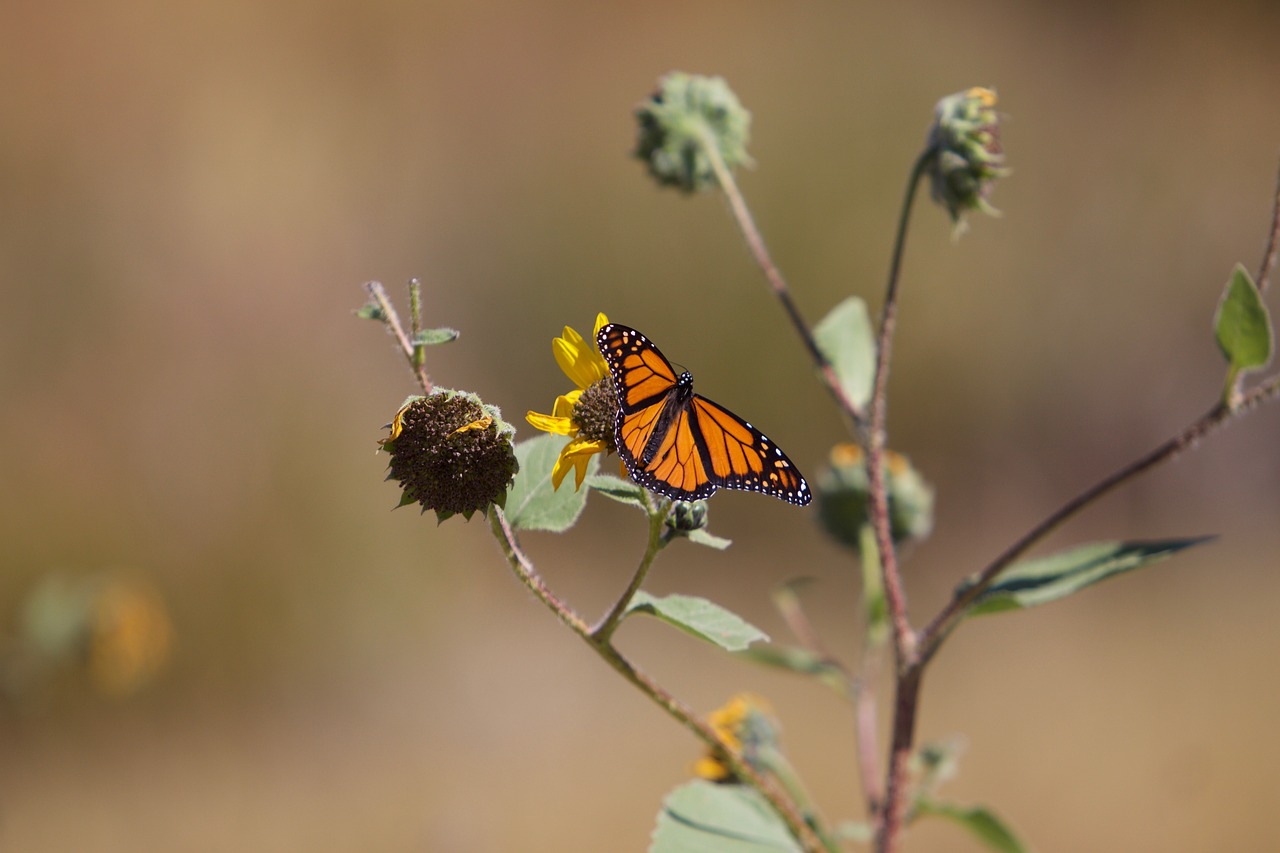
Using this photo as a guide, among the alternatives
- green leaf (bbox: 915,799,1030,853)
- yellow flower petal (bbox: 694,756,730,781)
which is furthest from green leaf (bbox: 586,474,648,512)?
yellow flower petal (bbox: 694,756,730,781)

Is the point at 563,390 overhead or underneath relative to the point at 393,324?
overhead

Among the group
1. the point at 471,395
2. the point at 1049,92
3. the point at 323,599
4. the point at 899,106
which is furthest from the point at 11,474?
the point at 1049,92

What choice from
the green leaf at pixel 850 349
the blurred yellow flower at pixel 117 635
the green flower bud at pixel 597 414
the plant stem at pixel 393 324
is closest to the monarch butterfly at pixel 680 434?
the green flower bud at pixel 597 414

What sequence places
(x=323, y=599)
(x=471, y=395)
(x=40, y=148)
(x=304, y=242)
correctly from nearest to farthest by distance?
1. (x=471, y=395)
2. (x=323, y=599)
3. (x=40, y=148)
4. (x=304, y=242)

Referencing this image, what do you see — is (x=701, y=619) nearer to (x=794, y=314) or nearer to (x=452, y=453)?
(x=452, y=453)

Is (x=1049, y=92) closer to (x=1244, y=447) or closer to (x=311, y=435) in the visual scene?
(x=1244, y=447)

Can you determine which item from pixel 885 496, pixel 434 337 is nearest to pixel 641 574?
pixel 434 337

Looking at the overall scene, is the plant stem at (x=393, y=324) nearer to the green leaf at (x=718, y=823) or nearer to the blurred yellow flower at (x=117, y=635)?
the green leaf at (x=718, y=823)
